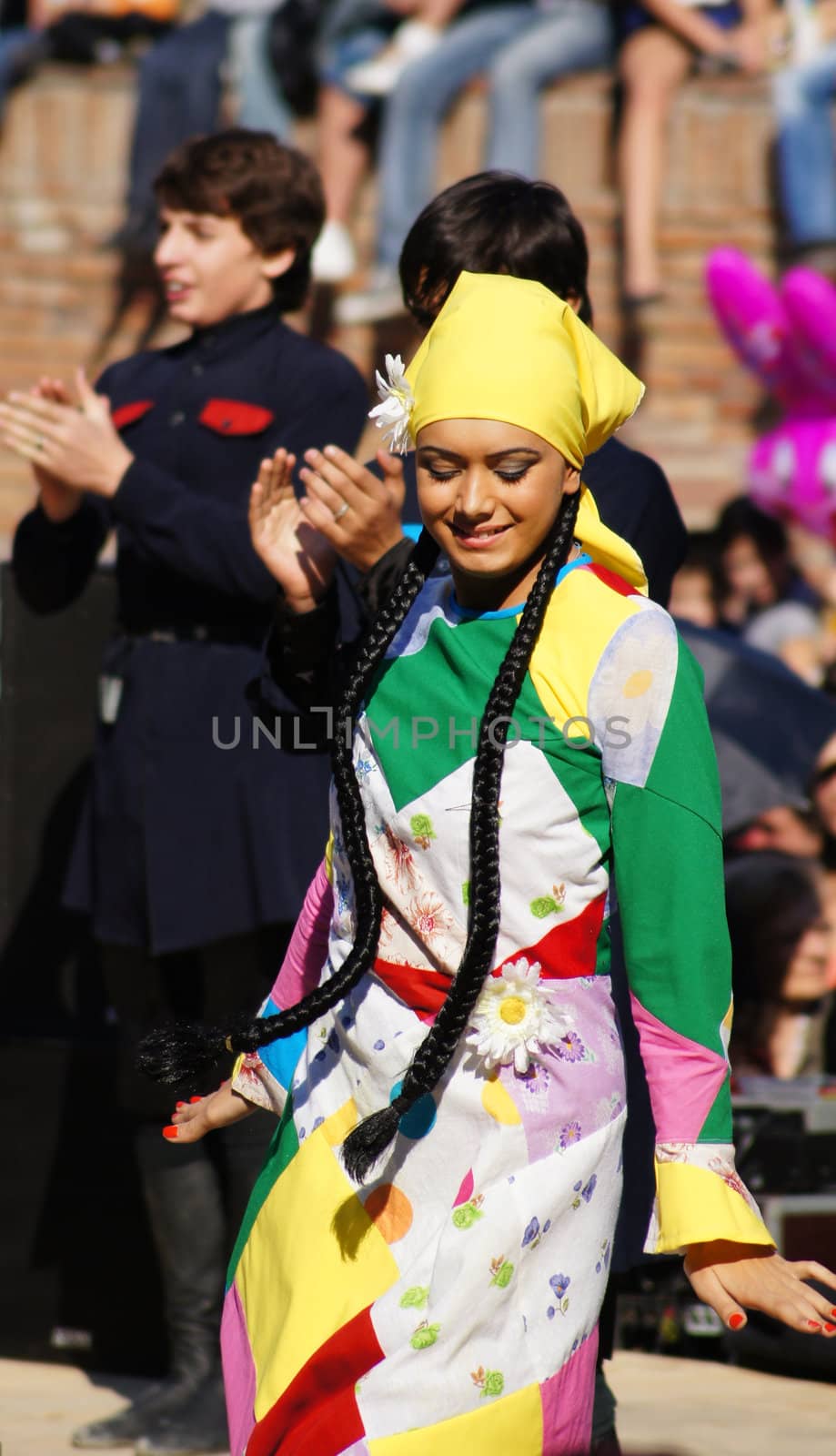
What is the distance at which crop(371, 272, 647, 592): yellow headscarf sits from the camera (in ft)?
5.61

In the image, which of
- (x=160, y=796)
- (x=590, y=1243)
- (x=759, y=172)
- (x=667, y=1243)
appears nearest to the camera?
(x=667, y=1243)

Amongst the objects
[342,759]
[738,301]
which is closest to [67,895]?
[342,759]

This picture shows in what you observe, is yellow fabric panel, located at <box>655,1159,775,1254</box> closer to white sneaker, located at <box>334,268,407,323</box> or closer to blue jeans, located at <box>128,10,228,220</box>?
white sneaker, located at <box>334,268,407,323</box>

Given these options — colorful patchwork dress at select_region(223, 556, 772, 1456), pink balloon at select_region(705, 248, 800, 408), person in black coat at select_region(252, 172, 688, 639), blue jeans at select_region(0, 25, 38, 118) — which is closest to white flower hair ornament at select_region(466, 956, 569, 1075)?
colorful patchwork dress at select_region(223, 556, 772, 1456)

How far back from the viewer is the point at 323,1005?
1787 mm

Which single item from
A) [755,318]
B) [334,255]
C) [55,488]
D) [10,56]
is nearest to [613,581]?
[55,488]

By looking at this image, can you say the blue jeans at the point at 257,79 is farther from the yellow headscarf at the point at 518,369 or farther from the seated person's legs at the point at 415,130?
the yellow headscarf at the point at 518,369

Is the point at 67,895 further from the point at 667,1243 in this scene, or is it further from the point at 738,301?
the point at 738,301

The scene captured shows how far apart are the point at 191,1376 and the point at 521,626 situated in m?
1.72

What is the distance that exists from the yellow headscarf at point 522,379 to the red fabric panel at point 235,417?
1.08 meters

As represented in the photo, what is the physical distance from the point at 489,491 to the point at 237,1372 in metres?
0.84

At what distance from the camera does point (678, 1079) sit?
1.65 m

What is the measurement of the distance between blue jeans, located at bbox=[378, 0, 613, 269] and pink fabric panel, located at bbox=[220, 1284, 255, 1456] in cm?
543

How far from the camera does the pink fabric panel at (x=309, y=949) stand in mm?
1938
